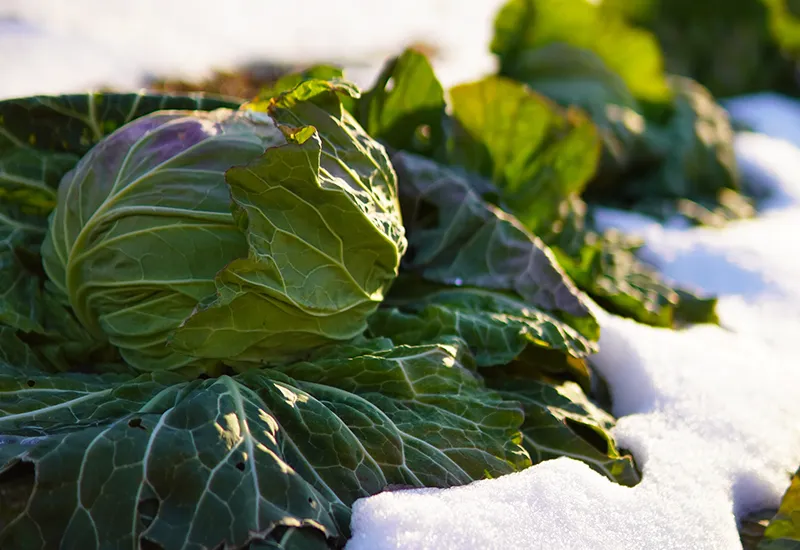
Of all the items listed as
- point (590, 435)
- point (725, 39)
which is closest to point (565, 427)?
point (590, 435)

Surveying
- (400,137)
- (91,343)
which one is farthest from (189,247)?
(400,137)

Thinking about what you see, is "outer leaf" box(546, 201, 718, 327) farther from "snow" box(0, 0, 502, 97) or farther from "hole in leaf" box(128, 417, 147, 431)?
"snow" box(0, 0, 502, 97)

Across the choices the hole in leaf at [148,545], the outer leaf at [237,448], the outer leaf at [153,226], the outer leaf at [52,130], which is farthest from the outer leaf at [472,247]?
the hole in leaf at [148,545]

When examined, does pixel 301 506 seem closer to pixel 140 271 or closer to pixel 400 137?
pixel 140 271

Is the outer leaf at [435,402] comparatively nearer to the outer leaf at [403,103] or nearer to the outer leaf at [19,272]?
the outer leaf at [19,272]

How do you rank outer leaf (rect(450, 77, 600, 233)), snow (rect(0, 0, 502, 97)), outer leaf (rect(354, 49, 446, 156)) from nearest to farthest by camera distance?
outer leaf (rect(354, 49, 446, 156)) → outer leaf (rect(450, 77, 600, 233)) → snow (rect(0, 0, 502, 97))

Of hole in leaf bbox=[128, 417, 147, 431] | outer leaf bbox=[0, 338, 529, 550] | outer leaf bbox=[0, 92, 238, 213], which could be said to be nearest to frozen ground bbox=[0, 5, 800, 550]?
outer leaf bbox=[0, 338, 529, 550]

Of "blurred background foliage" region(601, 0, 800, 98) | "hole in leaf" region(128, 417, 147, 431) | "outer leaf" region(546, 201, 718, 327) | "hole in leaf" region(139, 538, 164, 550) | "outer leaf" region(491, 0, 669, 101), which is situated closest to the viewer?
"hole in leaf" region(139, 538, 164, 550)
